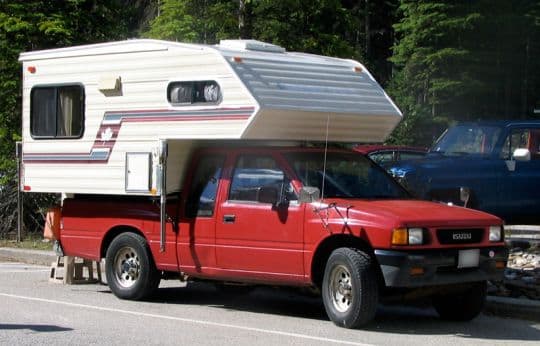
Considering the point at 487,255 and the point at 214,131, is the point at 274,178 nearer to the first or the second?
the point at 214,131

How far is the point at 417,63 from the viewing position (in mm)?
34875

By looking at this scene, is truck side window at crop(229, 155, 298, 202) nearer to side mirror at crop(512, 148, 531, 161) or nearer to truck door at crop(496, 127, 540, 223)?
side mirror at crop(512, 148, 531, 161)

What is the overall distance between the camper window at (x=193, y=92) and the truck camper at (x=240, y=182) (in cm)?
2

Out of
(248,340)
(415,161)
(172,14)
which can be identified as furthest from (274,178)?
(172,14)

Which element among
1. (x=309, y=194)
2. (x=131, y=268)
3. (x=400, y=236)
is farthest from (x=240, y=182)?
(x=400, y=236)

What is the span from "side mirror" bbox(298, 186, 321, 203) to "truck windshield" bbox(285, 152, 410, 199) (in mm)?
374

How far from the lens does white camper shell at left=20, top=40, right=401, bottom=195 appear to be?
9.94 m

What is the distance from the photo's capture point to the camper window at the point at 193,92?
33.2 ft

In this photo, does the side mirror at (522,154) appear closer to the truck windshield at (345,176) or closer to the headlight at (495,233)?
the truck windshield at (345,176)

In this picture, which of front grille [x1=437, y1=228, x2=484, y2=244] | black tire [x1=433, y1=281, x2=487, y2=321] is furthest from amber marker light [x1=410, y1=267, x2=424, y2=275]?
black tire [x1=433, y1=281, x2=487, y2=321]

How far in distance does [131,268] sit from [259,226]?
224cm

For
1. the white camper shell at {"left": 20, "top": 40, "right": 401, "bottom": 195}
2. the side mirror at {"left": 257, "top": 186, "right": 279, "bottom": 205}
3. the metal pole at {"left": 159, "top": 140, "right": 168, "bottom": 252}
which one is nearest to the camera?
the side mirror at {"left": 257, "top": 186, "right": 279, "bottom": 205}

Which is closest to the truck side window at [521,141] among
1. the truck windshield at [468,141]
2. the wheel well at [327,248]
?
the truck windshield at [468,141]

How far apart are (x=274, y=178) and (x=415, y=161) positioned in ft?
14.7
